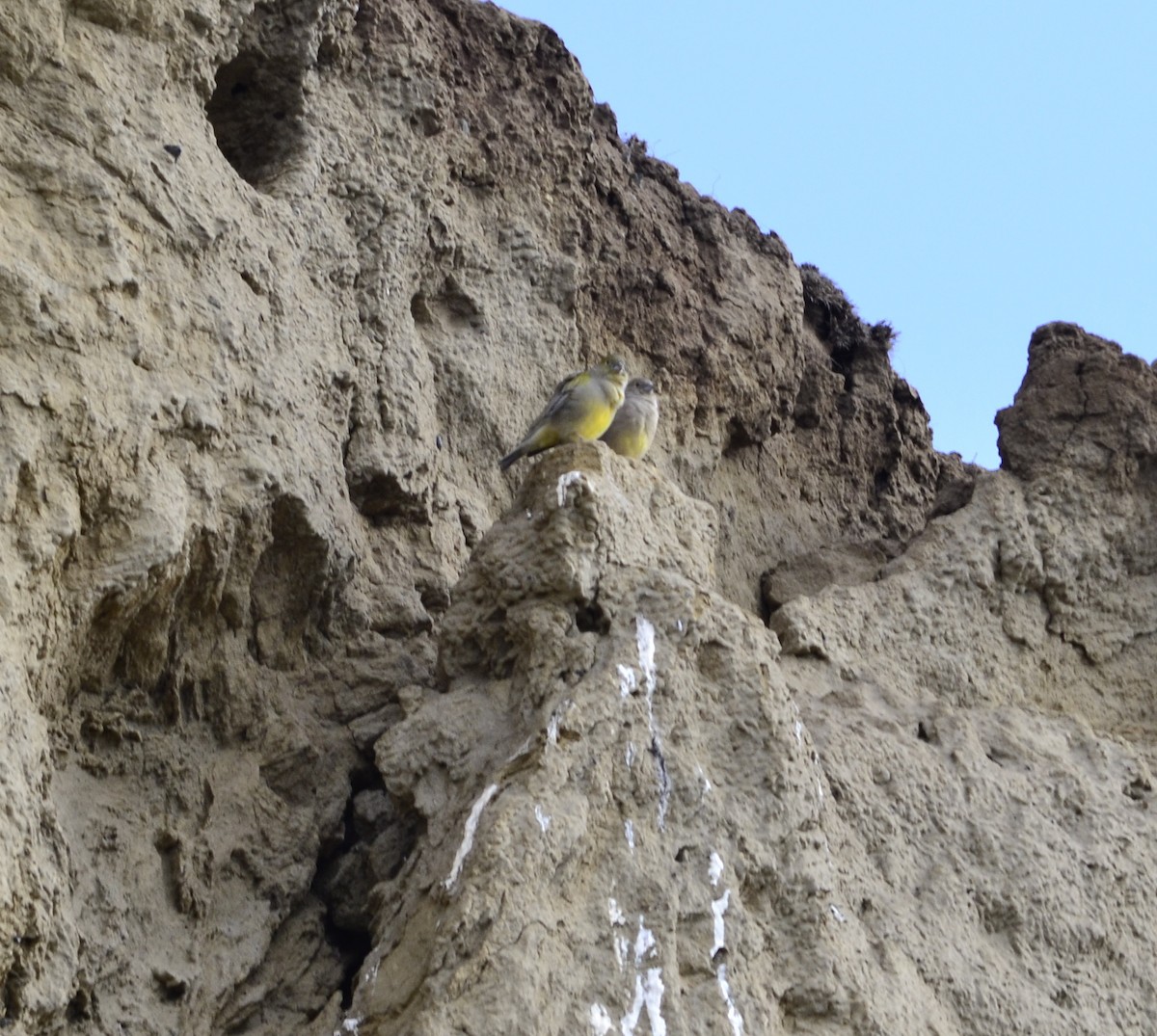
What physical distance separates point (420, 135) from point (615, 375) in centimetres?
186

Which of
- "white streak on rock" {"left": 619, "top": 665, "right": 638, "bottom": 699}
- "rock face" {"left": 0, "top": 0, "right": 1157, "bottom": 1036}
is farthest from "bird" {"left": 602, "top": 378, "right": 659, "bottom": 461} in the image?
"white streak on rock" {"left": 619, "top": 665, "right": 638, "bottom": 699}

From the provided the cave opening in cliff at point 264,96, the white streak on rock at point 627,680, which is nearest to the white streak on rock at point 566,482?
the white streak on rock at point 627,680

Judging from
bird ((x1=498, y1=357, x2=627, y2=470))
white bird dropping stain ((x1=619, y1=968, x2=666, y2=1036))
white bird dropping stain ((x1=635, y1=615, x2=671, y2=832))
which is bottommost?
white bird dropping stain ((x1=619, y1=968, x2=666, y2=1036))

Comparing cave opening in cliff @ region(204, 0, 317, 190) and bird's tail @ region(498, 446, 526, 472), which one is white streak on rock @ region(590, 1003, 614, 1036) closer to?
bird's tail @ region(498, 446, 526, 472)

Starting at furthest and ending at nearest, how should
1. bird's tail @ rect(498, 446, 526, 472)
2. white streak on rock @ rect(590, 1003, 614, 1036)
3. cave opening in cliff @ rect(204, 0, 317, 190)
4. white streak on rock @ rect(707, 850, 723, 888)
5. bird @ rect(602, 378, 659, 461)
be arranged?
bird @ rect(602, 378, 659, 461), cave opening in cliff @ rect(204, 0, 317, 190), bird's tail @ rect(498, 446, 526, 472), white streak on rock @ rect(707, 850, 723, 888), white streak on rock @ rect(590, 1003, 614, 1036)

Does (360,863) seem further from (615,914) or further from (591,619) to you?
(615,914)

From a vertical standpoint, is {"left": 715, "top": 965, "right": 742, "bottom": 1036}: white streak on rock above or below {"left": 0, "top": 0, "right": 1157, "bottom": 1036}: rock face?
below

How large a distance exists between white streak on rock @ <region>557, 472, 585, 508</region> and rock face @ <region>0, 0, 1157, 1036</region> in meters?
0.01

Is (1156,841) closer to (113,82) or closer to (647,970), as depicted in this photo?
(647,970)

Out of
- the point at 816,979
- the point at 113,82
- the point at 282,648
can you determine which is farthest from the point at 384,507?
the point at 816,979

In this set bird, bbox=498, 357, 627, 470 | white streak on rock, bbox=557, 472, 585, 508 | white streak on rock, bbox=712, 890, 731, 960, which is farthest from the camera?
bird, bbox=498, 357, 627, 470

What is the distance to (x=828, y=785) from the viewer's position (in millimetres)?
6180

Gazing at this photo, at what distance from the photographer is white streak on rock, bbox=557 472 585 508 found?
5984 millimetres

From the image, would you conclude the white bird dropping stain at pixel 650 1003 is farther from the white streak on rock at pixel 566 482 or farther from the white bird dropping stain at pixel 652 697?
the white streak on rock at pixel 566 482
